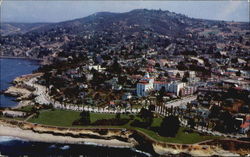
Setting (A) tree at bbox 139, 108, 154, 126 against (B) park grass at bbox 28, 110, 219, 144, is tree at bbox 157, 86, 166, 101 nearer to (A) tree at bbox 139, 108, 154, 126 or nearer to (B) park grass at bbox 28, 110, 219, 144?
(B) park grass at bbox 28, 110, 219, 144

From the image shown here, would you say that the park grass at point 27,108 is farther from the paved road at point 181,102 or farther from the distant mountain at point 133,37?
the distant mountain at point 133,37

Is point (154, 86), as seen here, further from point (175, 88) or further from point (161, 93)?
point (161, 93)

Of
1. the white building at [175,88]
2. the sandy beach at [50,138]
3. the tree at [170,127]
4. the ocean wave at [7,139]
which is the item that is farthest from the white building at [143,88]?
the ocean wave at [7,139]

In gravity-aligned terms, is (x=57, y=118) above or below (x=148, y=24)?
below

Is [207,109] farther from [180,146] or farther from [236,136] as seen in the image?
[180,146]

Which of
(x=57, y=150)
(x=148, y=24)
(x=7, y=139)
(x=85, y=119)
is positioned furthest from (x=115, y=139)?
(x=148, y=24)

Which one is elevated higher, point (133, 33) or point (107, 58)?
point (133, 33)

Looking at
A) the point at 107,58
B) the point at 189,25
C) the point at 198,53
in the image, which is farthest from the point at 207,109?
the point at 189,25

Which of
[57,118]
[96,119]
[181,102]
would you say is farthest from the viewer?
[181,102]

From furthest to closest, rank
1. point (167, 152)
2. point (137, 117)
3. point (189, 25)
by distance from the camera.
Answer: point (189, 25)
point (137, 117)
point (167, 152)
